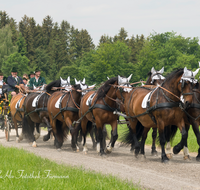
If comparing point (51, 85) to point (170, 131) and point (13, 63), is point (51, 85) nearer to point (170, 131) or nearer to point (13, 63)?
point (170, 131)

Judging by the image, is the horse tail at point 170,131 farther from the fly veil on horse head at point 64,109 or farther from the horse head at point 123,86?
the fly veil on horse head at point 64,109

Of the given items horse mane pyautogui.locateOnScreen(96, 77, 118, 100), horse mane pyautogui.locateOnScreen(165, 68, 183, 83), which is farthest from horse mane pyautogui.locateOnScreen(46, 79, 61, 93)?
horse mane pyautogui.locateOnScreen(165, 68, 183, 83)

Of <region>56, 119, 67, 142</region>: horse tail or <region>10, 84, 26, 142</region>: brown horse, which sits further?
<region>10, 84, 26, 142</region>: brown horse

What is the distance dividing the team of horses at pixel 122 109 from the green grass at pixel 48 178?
2.65 m

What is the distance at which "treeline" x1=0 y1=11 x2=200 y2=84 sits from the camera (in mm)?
53750

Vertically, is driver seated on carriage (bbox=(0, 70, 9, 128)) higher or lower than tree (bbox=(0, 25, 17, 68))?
lower

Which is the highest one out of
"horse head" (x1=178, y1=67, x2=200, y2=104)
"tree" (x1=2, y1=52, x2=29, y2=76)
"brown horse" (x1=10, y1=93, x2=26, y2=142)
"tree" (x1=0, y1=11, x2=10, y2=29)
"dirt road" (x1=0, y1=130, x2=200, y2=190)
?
"tree" (x1=0, y1=11, x2=10, y2=29)

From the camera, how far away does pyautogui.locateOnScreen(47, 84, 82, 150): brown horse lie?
35.6 ft

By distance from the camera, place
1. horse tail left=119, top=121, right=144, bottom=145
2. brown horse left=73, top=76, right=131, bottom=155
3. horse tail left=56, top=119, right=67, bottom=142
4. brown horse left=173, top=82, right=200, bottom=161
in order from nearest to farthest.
→ brown horse left=173, top=82, right=200, bottom=161 < brown horse left=73, top=76, right=131, bottom=155 < horse tail left=119, top=121, right=144, bottom=145 < horse tail left=56, top=119, right=67, bottom=142

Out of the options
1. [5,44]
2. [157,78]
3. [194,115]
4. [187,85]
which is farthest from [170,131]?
[5,44]

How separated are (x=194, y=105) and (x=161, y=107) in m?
0.92

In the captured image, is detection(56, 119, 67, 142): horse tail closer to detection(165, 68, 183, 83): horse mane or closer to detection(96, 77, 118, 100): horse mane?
detection(96, 77, 118, 100): horse mane

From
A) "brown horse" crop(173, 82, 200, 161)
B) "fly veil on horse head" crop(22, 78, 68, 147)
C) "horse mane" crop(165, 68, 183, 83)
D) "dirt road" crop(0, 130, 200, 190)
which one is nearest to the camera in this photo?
"dirt road" crop(0, 130, 200, 190)

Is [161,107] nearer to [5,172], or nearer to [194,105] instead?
[194,105]
